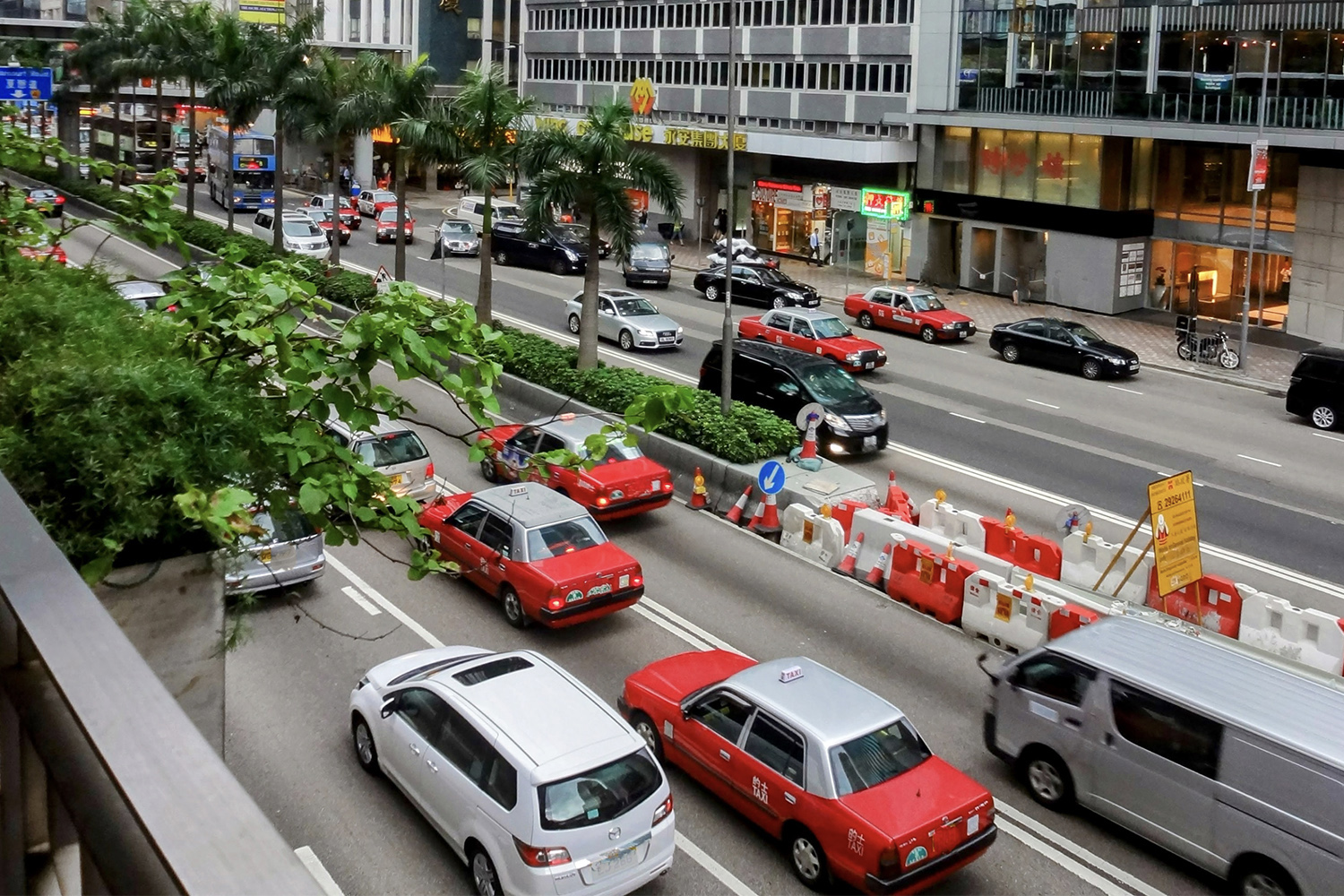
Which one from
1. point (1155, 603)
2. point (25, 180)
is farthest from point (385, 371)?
point (25, 180)

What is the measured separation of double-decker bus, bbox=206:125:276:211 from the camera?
209ft

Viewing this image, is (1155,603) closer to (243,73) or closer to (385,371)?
(385,371)

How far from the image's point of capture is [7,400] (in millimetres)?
5602

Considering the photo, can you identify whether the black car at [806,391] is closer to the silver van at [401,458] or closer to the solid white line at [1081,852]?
the silver van at [401,458]

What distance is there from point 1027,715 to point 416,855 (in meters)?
5.54

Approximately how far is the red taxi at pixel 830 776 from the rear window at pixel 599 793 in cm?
127

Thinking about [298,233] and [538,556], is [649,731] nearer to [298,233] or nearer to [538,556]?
[538,556]

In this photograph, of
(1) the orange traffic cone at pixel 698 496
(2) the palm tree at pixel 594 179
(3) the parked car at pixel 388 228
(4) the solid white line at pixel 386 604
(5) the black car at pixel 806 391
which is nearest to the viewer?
(4) the solid white line at pixel 386 604

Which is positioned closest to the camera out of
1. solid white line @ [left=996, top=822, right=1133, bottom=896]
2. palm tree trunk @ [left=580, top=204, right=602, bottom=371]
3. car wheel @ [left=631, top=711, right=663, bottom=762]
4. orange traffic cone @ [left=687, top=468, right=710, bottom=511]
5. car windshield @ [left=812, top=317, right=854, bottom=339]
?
solid white line @ [left=996, top=822, right=1133, bottom=896]

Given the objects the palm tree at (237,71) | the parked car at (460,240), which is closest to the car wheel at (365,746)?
the palm tree at (237,71)

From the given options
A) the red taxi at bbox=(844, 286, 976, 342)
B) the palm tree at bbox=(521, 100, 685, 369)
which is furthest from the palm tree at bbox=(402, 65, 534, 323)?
the red taxi at bbox=(844, 286, 976, 342)

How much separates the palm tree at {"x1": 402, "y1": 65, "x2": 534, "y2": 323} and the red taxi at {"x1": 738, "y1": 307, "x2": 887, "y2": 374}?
7160 mm

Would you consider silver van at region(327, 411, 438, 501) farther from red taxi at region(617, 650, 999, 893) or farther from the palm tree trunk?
red taxi at region(617, 650, 999, 893)

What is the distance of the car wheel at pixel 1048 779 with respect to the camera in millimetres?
11625
